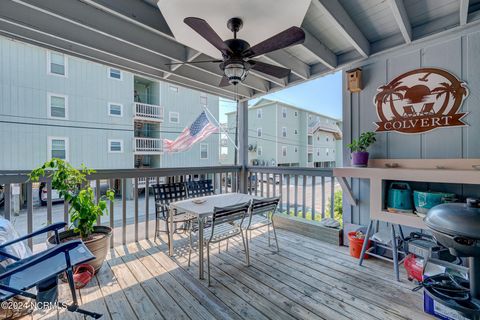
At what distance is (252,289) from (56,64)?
5935 millimetres

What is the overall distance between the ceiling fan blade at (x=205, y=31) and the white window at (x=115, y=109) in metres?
5.43

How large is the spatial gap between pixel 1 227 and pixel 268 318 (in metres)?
2.32

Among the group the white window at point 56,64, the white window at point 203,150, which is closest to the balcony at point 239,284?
the white window at point 56,64

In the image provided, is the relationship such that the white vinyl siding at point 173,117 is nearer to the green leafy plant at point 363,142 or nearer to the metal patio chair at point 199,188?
the metal patio chair at point 199,188

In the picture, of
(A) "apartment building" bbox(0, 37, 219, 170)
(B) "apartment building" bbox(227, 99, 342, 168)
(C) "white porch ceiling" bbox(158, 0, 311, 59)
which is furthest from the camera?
(B) "apartment building" bbox(227, 99, 342, 168)

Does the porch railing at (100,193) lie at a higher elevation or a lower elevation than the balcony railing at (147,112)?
lower

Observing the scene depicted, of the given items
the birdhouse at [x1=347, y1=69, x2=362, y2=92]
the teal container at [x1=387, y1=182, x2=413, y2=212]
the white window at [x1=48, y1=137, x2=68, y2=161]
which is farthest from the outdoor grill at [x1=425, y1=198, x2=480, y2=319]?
the white window at [x1=48, y1=137, x2=68, y2=161]

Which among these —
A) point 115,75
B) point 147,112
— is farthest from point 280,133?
point 115,75

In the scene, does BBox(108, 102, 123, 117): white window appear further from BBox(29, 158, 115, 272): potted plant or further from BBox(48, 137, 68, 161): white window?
BBox(29, 158, 115, 272): potted plant

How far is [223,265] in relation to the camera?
2.55 meters

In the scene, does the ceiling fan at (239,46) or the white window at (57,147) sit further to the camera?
the white window at (57,147)

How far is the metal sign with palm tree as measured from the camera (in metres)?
2.26

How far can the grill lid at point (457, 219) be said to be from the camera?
118 centimetres

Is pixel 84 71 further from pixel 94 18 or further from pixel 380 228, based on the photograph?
pixel 380 228
